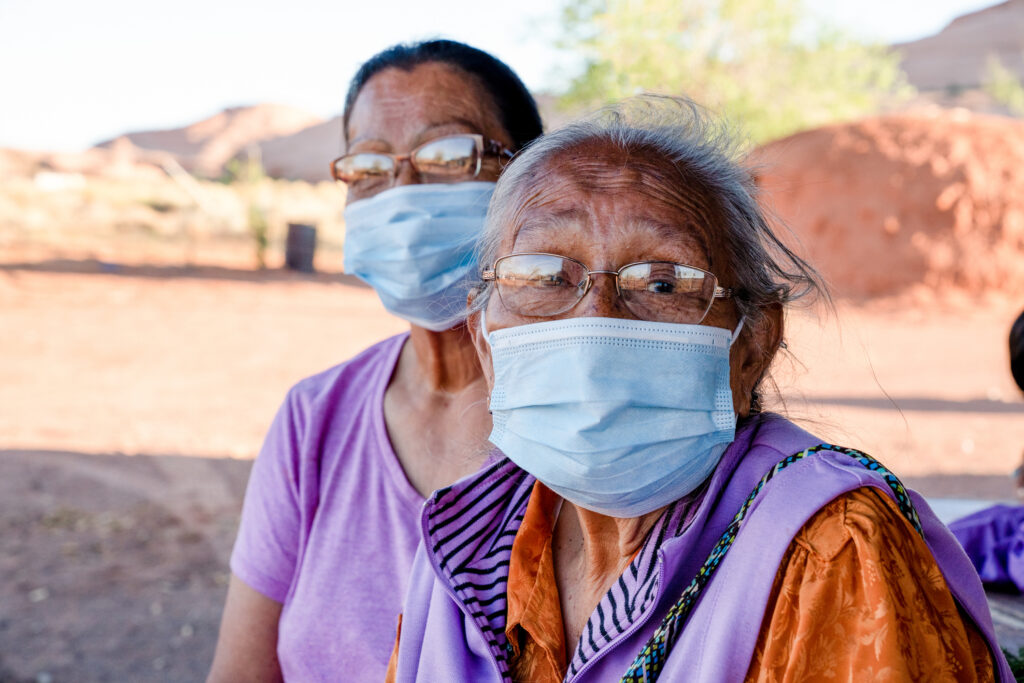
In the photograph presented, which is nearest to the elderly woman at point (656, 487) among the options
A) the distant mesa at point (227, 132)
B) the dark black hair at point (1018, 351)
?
the dark black hair at point (1018, 351)

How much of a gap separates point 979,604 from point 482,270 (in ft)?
3.66

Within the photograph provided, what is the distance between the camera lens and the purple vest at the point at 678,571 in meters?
1.23

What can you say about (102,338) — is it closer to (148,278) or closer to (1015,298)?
(148,278)

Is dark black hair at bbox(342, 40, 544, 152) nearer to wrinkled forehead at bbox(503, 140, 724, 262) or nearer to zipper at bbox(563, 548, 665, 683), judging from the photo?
wrinkled forehead at bbox(503, 140, 724, 262)

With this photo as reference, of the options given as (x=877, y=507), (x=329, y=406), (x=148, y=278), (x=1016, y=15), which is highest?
(x=1016, y=15)

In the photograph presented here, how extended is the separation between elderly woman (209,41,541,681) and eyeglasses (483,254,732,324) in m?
0.54

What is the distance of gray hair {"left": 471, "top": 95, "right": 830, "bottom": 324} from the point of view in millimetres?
1677

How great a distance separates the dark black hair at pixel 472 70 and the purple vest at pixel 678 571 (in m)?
1.11

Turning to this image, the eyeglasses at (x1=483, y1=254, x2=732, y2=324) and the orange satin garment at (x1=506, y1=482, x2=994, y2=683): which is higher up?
the eyeglasses at (x1=483, y1=254, x2=732, y2=324)

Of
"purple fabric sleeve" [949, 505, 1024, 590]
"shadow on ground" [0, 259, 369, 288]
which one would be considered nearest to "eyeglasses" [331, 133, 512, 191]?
"purple fabric sleeve" [949, 505, 1024, 590]

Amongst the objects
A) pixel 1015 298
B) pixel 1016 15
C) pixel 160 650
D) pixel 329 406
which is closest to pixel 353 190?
pixel 329 406

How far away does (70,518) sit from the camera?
20.1ft

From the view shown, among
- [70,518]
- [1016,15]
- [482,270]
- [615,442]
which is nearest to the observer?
[615,442]

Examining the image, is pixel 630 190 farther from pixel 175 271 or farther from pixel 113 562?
pixel 175 271
